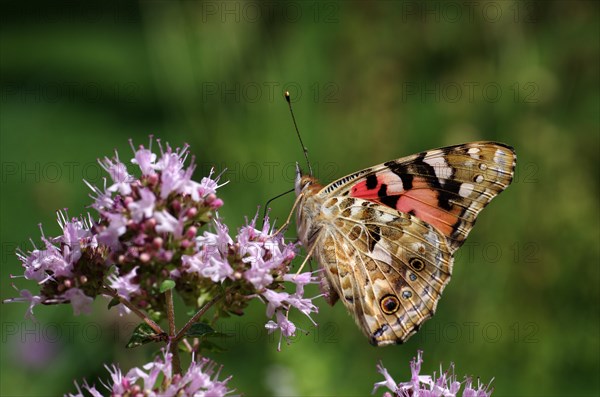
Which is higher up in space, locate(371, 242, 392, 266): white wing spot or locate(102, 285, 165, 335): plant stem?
locate(102, 285, 165, 335): plant stem

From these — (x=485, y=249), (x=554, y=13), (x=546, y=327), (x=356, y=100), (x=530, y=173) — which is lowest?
(x=546, y=327)

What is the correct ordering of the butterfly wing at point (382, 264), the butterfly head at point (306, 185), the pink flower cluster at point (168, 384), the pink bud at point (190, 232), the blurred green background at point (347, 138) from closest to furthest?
the pink flower cluster at point (168, 384) → the pink bud at point (190, 232) → the butterfly wing at point (382, 264) → the butterfly head at point (306, 185) → the blurred green background at point (347, 138)

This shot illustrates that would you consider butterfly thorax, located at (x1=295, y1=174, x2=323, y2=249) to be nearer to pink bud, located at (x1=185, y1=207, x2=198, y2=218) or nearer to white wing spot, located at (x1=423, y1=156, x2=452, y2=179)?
white wing spot, located at (x1=423, y1=156, x2=452, y2=179)

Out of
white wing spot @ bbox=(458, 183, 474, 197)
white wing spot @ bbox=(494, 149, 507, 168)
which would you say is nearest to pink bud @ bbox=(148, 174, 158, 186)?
white wing spot @ bbox=(458, 183, 474, 197)

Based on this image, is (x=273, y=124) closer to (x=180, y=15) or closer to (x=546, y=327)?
(x=180, y=15)

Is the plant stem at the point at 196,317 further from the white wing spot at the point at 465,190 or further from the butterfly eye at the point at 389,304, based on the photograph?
the white wing spot at the point at 465,190

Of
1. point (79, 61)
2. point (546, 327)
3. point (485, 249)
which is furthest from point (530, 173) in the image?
point (79, 61)

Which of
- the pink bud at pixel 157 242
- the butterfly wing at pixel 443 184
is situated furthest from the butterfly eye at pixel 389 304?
the pink bud at pixel 157 242
